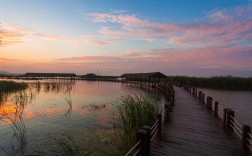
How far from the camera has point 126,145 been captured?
9.97 meters

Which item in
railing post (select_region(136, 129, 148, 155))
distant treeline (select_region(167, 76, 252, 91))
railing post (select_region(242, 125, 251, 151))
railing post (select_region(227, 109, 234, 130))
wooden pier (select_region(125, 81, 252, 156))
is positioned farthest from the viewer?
distant treeline (select_region(167, 76, 252, 91))

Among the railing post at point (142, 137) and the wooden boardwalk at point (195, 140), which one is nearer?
the railing post at point (142, 137)

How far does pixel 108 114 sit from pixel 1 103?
1276 centimetres

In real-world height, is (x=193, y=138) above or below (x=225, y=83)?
below

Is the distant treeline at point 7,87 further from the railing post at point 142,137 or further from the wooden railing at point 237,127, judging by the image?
the railing post at point 142,137

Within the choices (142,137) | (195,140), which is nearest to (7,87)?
(195,140)

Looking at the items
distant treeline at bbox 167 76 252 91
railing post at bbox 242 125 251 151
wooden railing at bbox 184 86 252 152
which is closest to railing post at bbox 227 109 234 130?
wooden railing at bbox 184 86 252 152

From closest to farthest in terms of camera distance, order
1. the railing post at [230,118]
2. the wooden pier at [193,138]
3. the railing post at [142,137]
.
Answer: the railing post at [142,137], the wooden pier at [193,138], the railing post at [230,118]

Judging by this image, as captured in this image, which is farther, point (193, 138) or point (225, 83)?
point (225, 83)

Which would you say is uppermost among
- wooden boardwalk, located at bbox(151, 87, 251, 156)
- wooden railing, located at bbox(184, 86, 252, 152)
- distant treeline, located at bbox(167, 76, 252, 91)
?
distant treeline, located at bbox(167, 76, 252, 91)

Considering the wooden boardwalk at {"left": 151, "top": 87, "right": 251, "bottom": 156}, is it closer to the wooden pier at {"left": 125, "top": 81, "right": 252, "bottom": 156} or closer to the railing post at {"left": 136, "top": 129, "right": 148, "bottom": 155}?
the wooden pier at {"left": 125, "top": 81, "right": 252, "bottom": 156}

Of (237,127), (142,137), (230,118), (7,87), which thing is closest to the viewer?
(142,137)

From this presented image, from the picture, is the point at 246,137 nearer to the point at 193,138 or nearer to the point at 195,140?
the point at 195,140

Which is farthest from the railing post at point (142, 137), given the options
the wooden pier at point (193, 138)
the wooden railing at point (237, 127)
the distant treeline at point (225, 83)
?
the distant treeline at point (225, 83)
